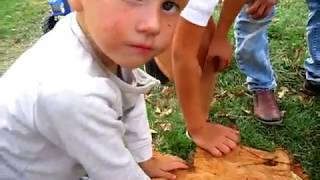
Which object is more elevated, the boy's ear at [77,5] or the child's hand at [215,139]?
the boy's ear at [77,5]

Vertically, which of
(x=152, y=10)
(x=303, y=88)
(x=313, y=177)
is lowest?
(x=313, y=177)

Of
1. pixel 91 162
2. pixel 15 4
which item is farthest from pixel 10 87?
pixel 15 4

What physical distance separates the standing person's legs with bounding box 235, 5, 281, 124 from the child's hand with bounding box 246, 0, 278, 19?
0.15 feet

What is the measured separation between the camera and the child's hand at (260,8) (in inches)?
92.4

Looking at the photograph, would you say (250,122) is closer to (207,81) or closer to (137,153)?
(207,81)

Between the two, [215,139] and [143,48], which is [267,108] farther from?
[143,48]

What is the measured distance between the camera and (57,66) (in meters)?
1.42

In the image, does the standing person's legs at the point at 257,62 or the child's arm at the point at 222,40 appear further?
the standing person's legs at the point at 257,62

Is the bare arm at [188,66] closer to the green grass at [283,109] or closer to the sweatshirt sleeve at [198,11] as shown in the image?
the sweatshirt sleeve at [198,11]

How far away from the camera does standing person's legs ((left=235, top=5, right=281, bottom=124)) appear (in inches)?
99.4

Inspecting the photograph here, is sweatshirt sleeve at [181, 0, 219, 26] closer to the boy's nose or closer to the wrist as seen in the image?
the wrist

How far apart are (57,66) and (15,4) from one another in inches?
113

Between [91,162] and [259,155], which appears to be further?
[259,155]

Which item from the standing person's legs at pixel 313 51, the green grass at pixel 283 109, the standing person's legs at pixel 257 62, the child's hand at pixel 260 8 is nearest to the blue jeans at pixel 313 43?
the standing person's legs at pixel 313 51
